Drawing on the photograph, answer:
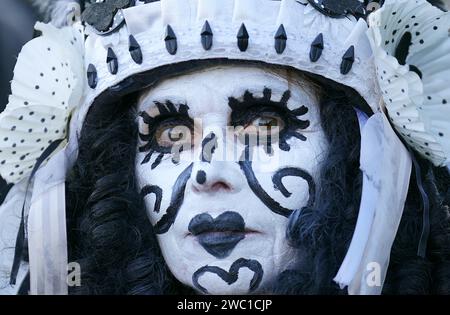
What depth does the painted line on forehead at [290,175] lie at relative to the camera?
2191 mm

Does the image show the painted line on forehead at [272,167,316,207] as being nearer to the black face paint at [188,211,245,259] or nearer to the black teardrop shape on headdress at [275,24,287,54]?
the black face paint at [188,211,245,259]

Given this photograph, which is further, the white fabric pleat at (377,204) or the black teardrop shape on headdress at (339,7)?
the black teardrop shape on headdress at (339,7)

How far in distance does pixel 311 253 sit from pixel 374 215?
17 cm

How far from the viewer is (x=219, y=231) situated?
220cm

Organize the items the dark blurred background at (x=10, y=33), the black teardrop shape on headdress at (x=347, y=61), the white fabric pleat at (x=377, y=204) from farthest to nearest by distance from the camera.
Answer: the dark blurred background at (x=10, y=33), the black teardrop shape on headdress at (x=347, y=61), the white fabric pleat at (x=377, y=204)

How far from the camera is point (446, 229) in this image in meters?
2.28

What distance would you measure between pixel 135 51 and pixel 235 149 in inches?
12.1

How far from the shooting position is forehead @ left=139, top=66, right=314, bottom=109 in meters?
2.23

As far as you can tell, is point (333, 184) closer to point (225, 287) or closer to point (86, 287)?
point (225, 287)

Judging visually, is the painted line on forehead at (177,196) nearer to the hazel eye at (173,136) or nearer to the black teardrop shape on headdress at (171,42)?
the hazel eye at (173,136)

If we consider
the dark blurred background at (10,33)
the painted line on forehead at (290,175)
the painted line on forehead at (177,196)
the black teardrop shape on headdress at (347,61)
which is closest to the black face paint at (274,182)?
the painted line on forehead at (290,175)

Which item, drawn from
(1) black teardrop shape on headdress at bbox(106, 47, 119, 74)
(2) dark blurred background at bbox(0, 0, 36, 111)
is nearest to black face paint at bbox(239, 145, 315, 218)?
(1) black teardrop shape on headdress at bbox(106, 47, 119, 74)

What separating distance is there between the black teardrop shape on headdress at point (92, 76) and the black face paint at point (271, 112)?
0.32 metres

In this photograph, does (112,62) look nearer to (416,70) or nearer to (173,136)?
(173,136)
